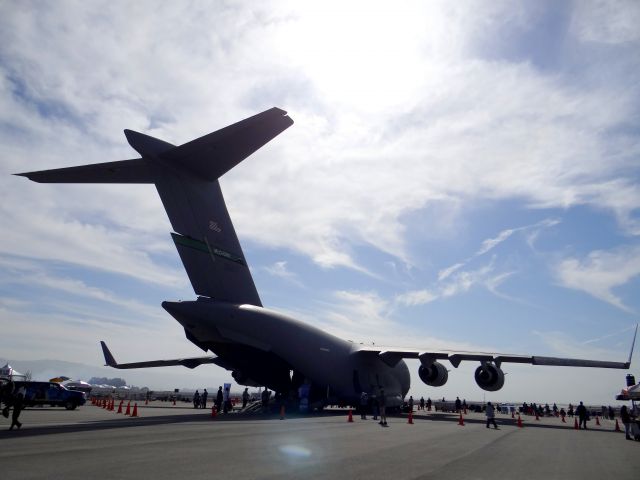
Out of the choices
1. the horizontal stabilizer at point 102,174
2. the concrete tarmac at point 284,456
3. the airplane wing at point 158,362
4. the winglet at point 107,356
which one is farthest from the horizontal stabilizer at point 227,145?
the winglet at point 107,356

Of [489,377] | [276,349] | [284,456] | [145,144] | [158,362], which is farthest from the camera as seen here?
[158,362]

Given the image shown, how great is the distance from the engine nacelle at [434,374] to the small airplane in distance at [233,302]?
2.1 inches

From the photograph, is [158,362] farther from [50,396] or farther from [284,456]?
[284,456]

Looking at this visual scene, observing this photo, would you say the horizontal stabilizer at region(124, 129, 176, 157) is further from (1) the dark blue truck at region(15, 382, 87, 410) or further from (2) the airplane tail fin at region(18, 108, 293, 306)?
(1) the dark blue truck at region(15, 382, 87, 410)

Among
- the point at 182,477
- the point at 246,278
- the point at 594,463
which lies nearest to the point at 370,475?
the point at 182,477

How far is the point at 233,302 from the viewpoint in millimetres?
19906

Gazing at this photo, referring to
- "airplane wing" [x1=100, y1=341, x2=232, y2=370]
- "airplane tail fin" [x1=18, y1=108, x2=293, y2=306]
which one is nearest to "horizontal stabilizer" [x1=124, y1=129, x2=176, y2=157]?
"airplane tail fin" [x1=18, y1=108, x2=293, y2=306]

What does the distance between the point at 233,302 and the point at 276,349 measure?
2717 millimetres

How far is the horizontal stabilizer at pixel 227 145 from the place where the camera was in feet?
50.0

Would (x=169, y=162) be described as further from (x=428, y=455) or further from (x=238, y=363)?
(x=428, y=455)

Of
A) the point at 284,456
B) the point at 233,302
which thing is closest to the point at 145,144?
the point at 233,302

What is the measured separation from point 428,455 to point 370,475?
3.14m

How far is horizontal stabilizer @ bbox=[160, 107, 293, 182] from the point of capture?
15250 mm

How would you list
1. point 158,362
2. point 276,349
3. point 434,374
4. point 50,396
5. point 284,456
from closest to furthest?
point 284,456 → point 276,349 → point 50,396 → point 434,374 → point 158,362
